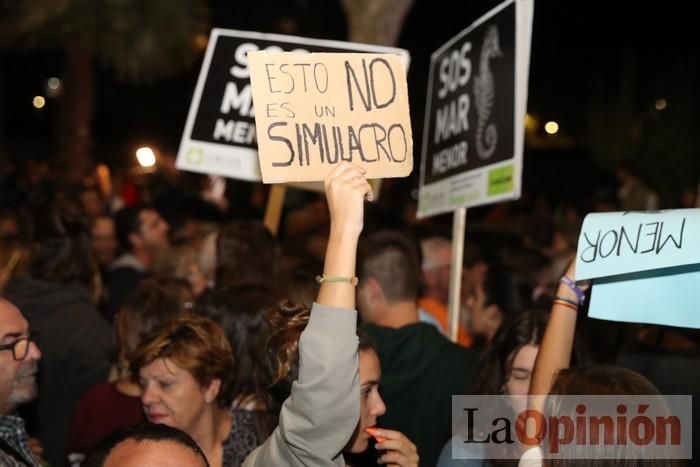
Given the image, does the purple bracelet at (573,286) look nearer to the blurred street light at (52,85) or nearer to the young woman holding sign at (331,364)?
the young woman holding sign at (331,364)

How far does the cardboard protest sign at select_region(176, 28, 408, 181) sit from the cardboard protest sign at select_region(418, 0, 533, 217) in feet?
3.24

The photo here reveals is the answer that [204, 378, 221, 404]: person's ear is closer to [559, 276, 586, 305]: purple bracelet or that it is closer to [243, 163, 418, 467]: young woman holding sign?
[243, 163, 418, 467]: young woman holding sign

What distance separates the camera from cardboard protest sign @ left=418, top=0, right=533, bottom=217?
468 centimetres

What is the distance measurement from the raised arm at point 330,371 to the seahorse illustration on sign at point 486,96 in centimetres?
235

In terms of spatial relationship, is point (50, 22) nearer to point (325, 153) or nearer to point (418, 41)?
point (418, 41)

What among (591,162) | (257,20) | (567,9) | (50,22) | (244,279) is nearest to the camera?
(244,279)

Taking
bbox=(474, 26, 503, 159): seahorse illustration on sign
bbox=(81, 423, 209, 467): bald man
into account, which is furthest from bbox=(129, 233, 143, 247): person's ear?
bbox=(81, 423, 209, 467): bald man

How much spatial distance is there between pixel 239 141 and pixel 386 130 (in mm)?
3167

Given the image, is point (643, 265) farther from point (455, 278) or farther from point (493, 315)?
point (493, 315)

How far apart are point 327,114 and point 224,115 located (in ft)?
10.5

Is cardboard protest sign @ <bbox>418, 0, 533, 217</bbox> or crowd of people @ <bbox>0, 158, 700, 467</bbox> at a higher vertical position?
cardboard protest sign @ <bbox>418, 0, 533, 217</bbox>

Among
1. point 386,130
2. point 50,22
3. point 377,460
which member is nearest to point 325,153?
point 386,130

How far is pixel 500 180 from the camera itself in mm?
4789

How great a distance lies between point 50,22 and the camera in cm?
1539
